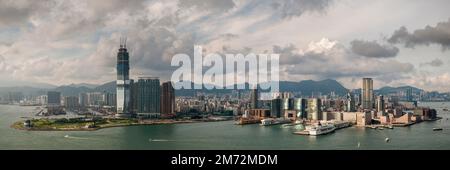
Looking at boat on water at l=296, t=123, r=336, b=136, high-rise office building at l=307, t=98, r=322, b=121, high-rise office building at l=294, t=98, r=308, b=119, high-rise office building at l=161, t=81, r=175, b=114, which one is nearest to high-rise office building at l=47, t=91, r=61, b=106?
high-rise office building at l=161, t=81, r=175, b=114

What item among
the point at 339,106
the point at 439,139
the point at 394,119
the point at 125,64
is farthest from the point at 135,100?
the point at 439,139

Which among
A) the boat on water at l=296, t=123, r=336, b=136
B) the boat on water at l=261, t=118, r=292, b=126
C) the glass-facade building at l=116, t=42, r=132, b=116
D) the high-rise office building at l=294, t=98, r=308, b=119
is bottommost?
the boat on water at l=261, t=118, r=292, b=126

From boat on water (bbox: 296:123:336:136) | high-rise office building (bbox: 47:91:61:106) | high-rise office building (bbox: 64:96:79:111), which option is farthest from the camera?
high-rise office building (bbox: 47:91:61:106)

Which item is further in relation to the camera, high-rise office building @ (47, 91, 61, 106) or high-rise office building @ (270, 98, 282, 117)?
high-rise office building @ (47, 91, 61, 106)

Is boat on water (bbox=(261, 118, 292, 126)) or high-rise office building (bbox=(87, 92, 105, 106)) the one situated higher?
high-rise office building (bbox=(87, 92, 105, 106))

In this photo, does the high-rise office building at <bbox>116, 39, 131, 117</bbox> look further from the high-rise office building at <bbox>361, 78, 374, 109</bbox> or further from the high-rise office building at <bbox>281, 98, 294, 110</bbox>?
the high-rise office building at <bbox>361, 78, 374, 109</bbox>
